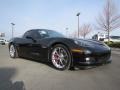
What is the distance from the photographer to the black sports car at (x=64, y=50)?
446 cm

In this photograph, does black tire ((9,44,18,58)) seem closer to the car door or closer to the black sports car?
the black sports car

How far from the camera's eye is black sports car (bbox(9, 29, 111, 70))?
4.46 metres

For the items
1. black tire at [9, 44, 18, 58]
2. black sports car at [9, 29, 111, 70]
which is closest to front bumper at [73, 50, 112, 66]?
black sports car at [9, 29, 111, 70]

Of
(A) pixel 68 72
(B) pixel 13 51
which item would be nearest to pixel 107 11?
(B) pixel 13 51

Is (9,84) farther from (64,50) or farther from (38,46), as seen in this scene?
(38,46)

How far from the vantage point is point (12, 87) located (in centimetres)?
344

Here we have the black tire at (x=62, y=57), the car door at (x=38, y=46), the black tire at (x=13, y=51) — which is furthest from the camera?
the black tire at (x=13, y=51)

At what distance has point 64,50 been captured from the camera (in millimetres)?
4844

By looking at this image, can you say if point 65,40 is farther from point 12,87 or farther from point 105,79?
point 12,87

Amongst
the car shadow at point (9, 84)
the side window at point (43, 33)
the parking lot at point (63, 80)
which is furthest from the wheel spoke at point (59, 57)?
the car shadow at point (9, 84)

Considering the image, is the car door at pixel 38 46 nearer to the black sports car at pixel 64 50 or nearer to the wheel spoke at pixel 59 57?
the black sports car at pixel 64 50

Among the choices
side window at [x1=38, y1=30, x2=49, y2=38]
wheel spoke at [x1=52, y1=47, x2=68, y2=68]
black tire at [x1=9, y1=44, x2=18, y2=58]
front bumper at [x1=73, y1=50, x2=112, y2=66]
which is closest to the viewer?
front bumper at [x1=73, y1=50, x2=112, y2=66]

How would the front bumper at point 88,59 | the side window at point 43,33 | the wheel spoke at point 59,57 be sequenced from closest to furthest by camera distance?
1. the front bumper at point 88,59
2. the wheel spoke at point 59,57
3. the side window at point 43,33

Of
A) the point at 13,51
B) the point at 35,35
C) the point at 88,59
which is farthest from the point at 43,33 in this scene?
the point at 88,59
